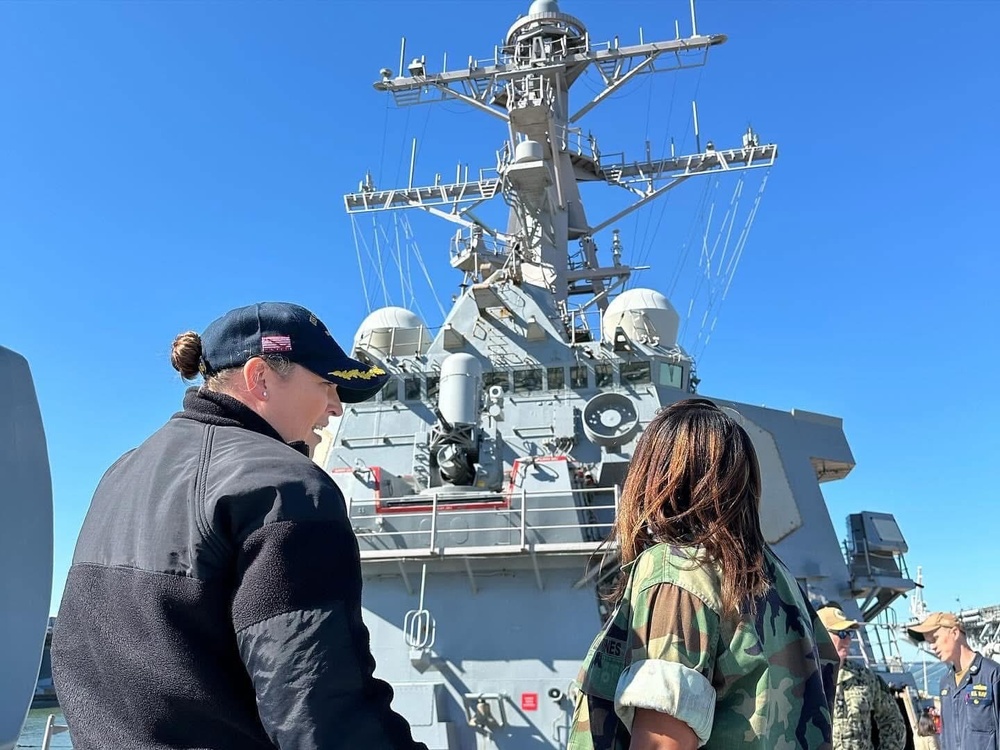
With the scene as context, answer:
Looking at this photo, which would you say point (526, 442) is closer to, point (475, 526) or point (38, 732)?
point (475, 526)

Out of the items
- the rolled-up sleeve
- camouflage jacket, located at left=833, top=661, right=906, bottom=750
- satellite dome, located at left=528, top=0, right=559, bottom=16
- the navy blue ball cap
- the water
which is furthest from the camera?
satellite dome, located at left=528, top=0, right=559, bottom=16

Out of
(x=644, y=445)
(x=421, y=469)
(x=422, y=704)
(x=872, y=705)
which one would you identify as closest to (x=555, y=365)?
(x=421, y=469)

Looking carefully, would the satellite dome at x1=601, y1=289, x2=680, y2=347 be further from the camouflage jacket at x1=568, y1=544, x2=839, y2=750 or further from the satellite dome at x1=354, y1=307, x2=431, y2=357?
the camouflage jacket at x1=568, y1=544, x2=839, y2=750

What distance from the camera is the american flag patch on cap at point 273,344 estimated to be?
165 centimetres

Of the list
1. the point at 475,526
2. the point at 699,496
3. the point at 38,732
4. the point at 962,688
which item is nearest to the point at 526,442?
the point at 475,526

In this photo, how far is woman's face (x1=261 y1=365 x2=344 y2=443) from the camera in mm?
1670

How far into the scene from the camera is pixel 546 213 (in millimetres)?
16547

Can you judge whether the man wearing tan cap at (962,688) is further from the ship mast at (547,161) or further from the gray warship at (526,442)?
the ship mast at (547,161)

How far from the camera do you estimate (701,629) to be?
163 centimetres

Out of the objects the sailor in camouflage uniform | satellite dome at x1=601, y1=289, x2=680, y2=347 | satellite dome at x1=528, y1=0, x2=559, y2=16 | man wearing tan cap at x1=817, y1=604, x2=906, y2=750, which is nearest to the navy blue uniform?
man wearing tan cap at x1=817, y1=604, x2=906, y2=750

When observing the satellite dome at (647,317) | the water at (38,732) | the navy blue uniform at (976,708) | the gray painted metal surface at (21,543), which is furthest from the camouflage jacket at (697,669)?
the water at (38,732)

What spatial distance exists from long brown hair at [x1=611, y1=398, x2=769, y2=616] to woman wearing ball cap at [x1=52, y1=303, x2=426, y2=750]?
2.43 feet

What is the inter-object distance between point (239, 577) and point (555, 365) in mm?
11848

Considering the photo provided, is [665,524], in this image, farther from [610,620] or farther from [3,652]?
[3,652]
